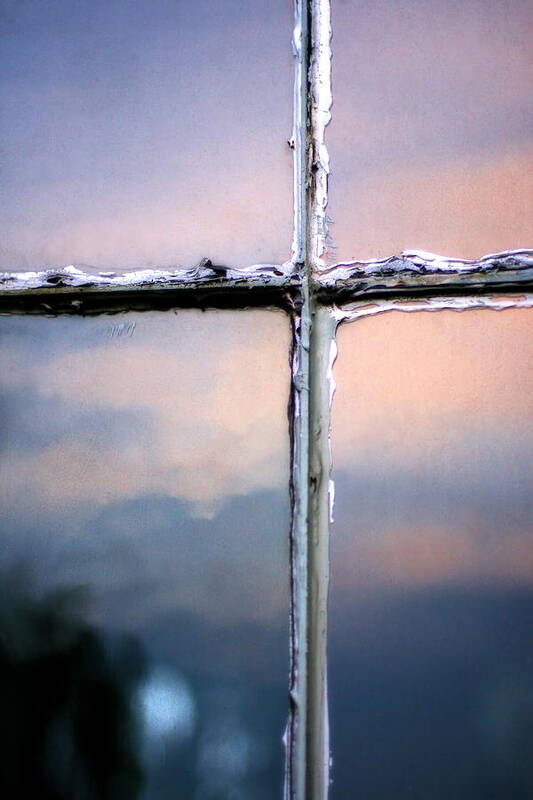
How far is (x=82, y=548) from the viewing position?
0.73 meters

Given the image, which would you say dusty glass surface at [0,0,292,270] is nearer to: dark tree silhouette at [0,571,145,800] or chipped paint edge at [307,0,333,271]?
chipped paint edge at [307,0,333,271]

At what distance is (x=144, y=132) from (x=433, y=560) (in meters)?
0.47

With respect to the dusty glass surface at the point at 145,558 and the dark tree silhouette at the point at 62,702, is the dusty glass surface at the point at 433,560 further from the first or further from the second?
the dark tree silhouette at the point at 62,702

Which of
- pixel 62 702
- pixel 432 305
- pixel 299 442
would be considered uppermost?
pixel 432 305

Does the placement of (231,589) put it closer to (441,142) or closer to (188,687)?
(188,687)

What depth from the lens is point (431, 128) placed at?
0.68m

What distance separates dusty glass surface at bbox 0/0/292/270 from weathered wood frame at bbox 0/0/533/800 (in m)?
0.02

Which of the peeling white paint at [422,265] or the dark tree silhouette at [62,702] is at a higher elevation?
the peeling white paint at [422,265]

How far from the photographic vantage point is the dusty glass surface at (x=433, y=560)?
0.63 meters

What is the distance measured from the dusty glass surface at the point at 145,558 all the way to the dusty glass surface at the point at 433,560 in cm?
6

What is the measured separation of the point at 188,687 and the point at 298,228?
1.35ft

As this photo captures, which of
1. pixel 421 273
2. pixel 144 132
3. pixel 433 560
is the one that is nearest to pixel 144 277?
pixel 144 132

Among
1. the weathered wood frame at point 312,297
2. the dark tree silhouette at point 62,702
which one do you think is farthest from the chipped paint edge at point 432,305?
the dark tree silhouette at point 62,702

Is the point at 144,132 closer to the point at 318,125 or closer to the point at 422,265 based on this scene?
the point at 318,125
